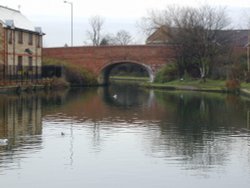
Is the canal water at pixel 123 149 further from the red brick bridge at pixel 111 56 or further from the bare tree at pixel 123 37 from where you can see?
the bare tree at pixel 123 37

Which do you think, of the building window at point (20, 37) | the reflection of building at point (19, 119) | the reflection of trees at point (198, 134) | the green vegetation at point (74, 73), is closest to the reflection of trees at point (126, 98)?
the reflection of trees at point (198, 134)

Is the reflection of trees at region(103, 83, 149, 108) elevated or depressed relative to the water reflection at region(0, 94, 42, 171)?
Result: elevated

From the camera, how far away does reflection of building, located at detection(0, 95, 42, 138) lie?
20888mm

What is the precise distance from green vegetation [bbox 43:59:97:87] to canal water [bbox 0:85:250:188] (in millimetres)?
32517

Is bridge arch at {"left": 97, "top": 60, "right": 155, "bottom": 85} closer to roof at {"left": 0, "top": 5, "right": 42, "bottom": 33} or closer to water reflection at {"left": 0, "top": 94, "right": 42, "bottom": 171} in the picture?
roof at {"left": 0, "top": 5, "right": 42, "bottom": 33}

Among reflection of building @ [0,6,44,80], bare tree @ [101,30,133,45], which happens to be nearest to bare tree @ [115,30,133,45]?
bare tree @ [101,30,133,45]

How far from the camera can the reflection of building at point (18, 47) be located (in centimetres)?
4928

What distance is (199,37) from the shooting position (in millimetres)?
54031

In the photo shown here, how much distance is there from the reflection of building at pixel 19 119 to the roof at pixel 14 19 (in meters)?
17.2

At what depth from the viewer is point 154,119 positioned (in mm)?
26078

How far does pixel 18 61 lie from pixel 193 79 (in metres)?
17.4

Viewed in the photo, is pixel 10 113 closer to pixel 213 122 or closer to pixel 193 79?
pixel 213 122

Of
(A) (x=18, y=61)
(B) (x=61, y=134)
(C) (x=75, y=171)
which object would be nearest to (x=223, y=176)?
(C) (x=75, y=171)

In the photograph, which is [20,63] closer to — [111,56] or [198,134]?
[111,56]
